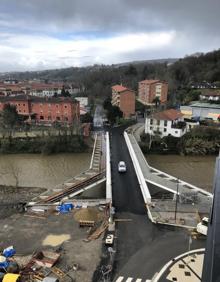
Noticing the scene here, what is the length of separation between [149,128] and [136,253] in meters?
20.1

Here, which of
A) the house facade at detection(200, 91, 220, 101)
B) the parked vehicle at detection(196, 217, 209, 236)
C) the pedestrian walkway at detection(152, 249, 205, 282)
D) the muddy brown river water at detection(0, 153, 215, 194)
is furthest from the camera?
the house facade at detection(200, 91, 220, 101)

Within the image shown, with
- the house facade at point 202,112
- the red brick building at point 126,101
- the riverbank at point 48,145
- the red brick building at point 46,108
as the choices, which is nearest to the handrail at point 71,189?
the riverbank at point 48,145

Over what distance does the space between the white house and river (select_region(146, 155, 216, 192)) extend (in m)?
3.29

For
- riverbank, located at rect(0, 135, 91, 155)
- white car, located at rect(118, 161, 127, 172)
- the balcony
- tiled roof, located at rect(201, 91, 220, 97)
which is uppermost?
tiled roof, located at rect(201, 91, 220, 97)

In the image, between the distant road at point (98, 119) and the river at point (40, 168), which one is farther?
the distant road at point (98, 119)

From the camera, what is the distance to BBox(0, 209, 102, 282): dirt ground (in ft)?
31.2

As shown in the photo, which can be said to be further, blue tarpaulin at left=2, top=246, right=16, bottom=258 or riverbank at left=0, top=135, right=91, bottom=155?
riverbank at left=0, top=135, right=91, bottom=155

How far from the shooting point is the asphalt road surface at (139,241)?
929 centimetres

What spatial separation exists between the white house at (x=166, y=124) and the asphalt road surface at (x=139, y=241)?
13579 millimetres

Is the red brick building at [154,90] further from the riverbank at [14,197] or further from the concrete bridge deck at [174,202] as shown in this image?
the riverbank at [14,197]

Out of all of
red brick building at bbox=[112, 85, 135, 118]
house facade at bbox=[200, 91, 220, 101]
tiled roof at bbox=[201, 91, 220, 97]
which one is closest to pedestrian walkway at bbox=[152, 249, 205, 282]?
red brick building at bbox=[112, 85, 135, 118]

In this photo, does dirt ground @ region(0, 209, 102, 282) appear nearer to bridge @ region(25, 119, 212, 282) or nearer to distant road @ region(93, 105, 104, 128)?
bridge @ region(25, 119, 212, 282)

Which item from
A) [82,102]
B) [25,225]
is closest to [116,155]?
[25,225]

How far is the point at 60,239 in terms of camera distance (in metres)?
11.0
